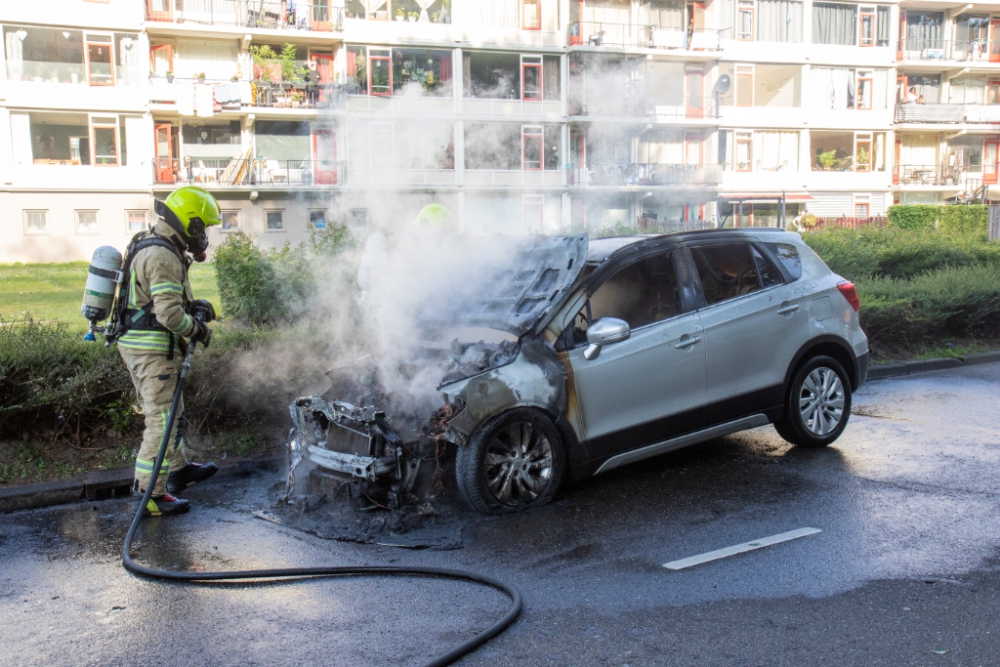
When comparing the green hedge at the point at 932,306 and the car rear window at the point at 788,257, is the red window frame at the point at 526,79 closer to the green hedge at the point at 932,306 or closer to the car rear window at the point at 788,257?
the green hedge at the point at 932,306

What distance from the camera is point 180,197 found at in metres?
6.00

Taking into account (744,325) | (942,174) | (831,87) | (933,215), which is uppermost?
(831,87)

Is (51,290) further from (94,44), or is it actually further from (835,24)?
(835,24)

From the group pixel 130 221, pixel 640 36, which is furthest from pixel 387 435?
pixel 640 36

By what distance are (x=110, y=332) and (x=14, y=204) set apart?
28647mm

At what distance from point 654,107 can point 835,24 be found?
49.4 feet

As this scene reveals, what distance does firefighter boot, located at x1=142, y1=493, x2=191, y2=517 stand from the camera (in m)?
5.64

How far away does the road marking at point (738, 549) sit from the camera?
177 inches

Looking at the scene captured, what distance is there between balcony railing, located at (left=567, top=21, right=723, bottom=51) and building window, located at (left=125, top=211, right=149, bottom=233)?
17194mm

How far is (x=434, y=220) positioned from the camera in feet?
24.2

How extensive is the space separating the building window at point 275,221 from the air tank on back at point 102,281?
2723cm

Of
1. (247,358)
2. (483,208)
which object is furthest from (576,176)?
(247,358)

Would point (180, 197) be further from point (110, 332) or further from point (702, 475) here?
point (702, 475)


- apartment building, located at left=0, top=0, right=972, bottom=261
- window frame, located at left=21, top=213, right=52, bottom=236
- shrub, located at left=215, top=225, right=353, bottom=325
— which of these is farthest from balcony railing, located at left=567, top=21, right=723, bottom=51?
window frame, located at left=21, top=213, right=52, bottom=236
